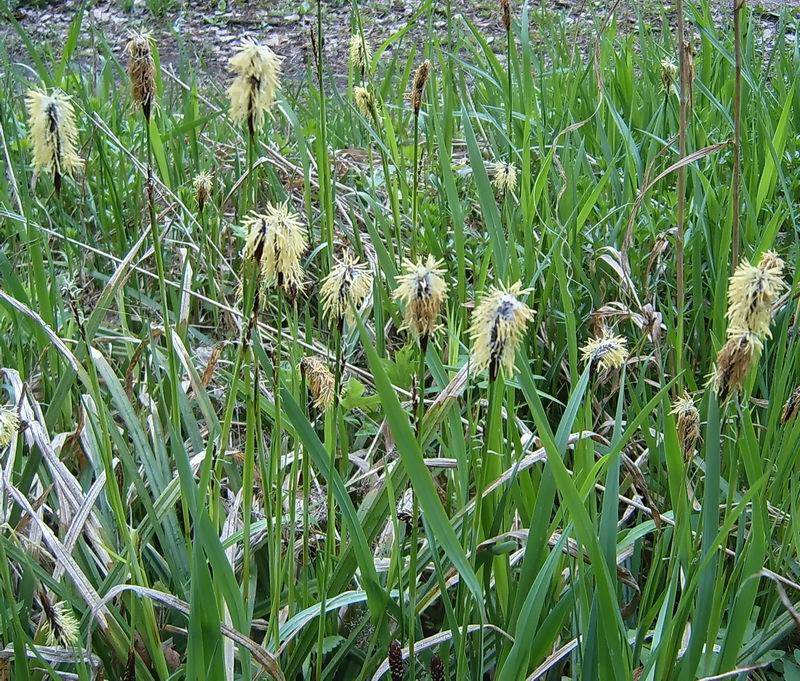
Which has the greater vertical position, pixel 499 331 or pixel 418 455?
pixel 499 331

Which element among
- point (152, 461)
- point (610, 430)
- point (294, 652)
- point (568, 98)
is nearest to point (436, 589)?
point (294, 652)

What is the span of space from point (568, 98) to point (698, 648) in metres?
2.15

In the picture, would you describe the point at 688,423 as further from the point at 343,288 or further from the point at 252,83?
the point at 252,83

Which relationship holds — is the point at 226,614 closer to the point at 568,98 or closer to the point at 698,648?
the point at 698,648

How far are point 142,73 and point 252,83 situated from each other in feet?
0.43

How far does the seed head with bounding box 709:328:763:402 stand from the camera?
0.88 meters

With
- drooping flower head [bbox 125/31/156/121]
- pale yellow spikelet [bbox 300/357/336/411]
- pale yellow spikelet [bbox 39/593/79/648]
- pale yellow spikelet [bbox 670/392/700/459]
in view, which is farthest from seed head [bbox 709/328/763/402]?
pale yellow spikelet [bbox 39/593/79/648]

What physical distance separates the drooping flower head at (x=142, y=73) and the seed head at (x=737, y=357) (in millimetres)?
640

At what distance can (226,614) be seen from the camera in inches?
47.5

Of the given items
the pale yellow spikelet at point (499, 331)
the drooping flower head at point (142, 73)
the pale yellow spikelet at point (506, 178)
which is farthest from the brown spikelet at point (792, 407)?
the pale yellow spikelet at point (506, 178)

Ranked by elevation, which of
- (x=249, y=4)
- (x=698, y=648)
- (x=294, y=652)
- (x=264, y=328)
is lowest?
Result: (x=294, y=652)

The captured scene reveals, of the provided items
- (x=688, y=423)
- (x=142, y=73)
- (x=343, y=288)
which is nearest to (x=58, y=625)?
(x=343, y=288)

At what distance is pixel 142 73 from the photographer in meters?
0.90

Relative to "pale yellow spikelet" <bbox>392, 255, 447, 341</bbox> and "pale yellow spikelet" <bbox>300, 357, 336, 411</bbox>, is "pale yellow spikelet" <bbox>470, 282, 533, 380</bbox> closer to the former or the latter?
"pale yellow spikelet" <bbox>392, 255, 447, 341</bbox>
